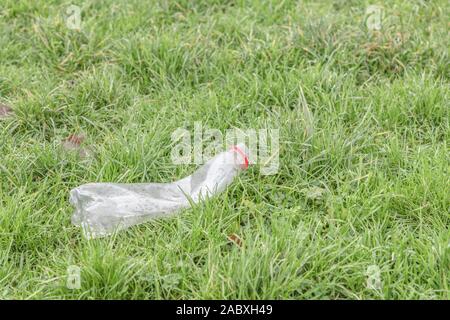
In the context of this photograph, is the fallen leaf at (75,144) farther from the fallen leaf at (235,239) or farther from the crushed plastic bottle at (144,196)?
the fallen leaf at (235,239)

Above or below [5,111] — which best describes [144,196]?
below

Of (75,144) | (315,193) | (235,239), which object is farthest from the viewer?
(75,144)

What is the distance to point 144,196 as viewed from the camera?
3217mm

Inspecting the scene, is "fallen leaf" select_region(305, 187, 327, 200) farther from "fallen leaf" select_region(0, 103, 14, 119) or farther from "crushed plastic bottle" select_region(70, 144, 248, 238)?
"fallen leaf" select_region(0, 103, 14, 119)

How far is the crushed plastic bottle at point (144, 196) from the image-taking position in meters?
3.04

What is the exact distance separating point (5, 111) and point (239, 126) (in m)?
1.27

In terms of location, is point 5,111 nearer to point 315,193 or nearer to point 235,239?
point 235,239

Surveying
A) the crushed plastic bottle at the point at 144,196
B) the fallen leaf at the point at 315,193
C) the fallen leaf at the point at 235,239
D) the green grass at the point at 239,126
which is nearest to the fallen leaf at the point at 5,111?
the green grass at the point at 239,126

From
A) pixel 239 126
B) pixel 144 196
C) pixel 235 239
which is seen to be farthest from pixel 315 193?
pixel 144 196

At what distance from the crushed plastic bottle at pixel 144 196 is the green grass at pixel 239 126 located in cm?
6

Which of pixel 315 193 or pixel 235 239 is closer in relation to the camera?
pixel 235 239

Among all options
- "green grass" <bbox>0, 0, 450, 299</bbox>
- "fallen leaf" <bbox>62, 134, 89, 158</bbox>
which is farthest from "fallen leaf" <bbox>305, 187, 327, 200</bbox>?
"fallen leaf" <bbox>62, 134, 89, 158</bbox>
